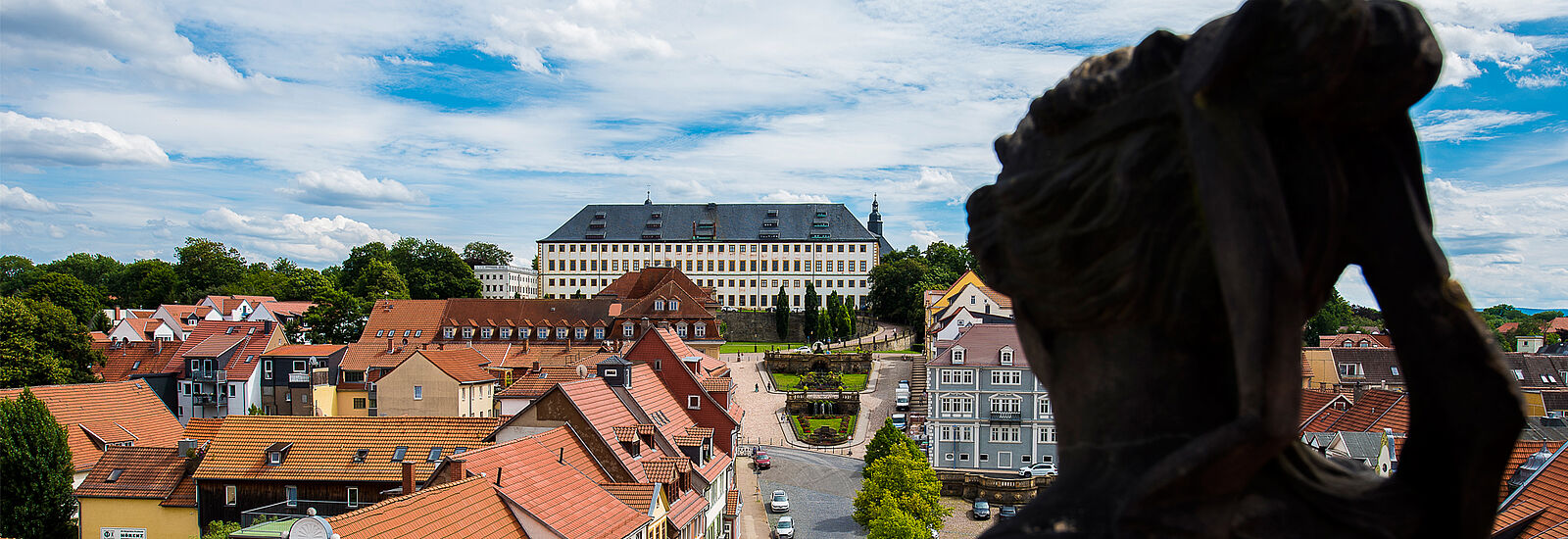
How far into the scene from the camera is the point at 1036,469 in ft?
163

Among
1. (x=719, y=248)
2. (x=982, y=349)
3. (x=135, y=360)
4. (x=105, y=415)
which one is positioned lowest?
(x=105, y=415)

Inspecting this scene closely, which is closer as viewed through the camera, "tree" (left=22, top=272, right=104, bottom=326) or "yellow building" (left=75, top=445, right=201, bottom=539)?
"yellow building" (left=75, top=445, right=201, bottom=539)

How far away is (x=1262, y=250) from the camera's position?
9.80 feet

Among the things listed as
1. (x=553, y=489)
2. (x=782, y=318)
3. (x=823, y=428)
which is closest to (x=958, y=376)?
(x=823, y=428)

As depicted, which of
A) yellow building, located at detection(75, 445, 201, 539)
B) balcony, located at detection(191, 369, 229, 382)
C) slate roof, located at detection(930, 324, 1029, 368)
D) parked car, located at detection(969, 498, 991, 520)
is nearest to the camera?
yellow building, located at detection(75, 445, 201, 539)

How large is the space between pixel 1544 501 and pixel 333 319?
84.3m

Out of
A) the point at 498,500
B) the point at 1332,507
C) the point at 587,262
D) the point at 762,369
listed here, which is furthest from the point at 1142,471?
the point at 587,262

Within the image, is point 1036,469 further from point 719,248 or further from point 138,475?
point 719,248

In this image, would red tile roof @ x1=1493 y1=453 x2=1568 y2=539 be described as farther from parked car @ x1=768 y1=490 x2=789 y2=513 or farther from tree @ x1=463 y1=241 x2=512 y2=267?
tree @ x1=463 y1=241 x2=512 y2=267

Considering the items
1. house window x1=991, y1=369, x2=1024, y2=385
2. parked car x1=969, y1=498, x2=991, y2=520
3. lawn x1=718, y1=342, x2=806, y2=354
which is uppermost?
house window x1=991, y1=369, x2=1024, y2=385

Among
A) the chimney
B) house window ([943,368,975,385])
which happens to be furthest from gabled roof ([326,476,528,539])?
house window ([943,368,975,385])

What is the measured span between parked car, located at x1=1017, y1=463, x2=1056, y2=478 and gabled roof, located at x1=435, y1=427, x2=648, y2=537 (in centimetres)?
2849

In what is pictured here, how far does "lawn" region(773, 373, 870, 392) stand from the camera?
7870 cm

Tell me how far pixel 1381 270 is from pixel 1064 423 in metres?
1.15
